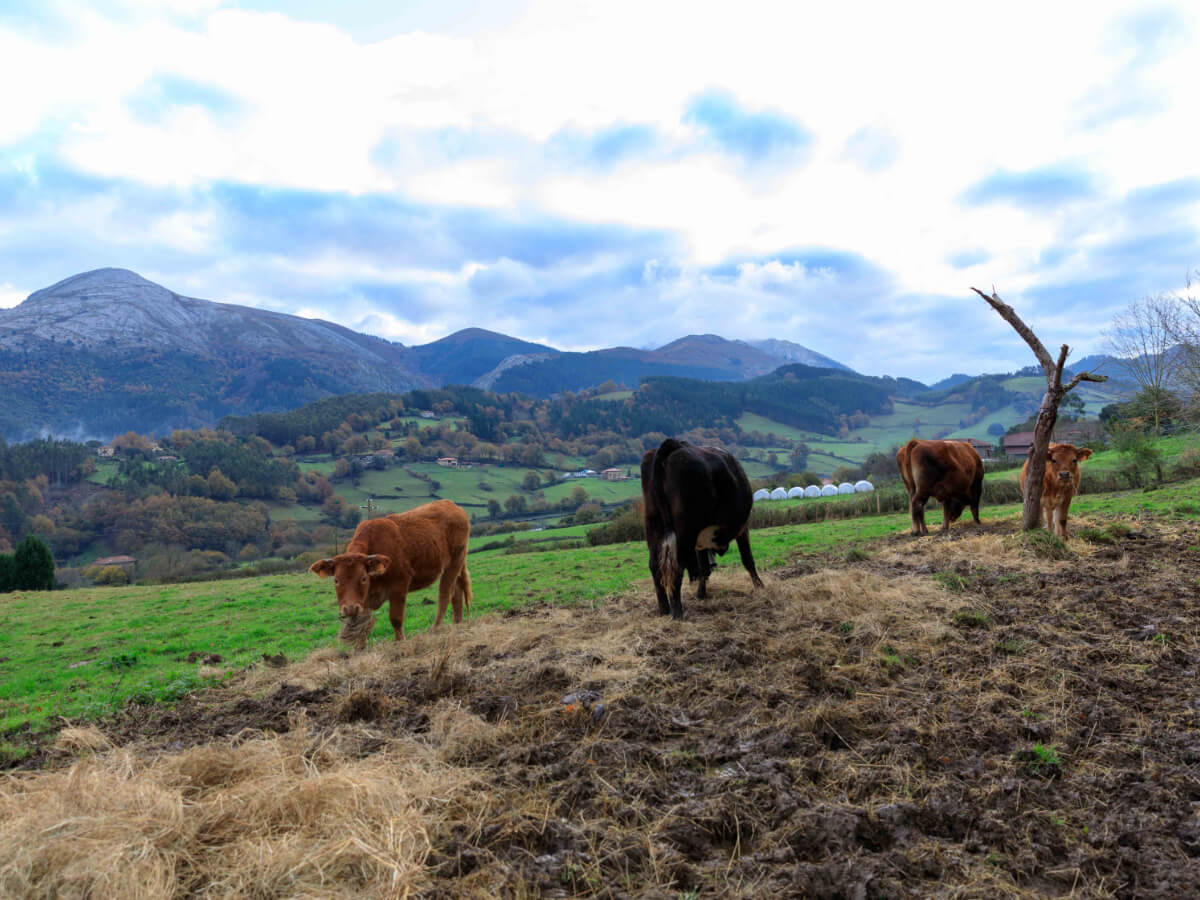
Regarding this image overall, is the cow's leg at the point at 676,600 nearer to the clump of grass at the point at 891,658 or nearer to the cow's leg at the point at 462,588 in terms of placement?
the clump of grass at the point at 891,658

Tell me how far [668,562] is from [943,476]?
34.2 feet

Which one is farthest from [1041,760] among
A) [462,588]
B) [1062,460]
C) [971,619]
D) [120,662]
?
[120,662]

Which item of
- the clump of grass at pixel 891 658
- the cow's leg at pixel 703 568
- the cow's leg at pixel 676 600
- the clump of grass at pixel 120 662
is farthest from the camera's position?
the clump of grass at pixel 120 662

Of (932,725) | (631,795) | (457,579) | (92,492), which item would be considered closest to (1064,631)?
(932,725)

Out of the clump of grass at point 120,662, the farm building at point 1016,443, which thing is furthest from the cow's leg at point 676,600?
the farm building at point 1016,443

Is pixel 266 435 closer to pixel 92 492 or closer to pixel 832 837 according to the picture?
pixel 92 492

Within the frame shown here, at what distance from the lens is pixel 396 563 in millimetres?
8711

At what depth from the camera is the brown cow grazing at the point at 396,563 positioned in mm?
7980

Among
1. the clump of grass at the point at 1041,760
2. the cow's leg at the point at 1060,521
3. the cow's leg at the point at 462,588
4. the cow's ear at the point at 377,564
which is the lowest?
the cow's leg at the point at 462,588

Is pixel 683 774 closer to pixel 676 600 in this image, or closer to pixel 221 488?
pixel 676 600

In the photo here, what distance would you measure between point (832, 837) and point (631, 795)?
3.50 ft

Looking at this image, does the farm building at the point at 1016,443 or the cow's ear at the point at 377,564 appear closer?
the cow's ear at the point at 377,564

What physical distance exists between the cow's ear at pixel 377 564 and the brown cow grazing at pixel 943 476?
1227cm

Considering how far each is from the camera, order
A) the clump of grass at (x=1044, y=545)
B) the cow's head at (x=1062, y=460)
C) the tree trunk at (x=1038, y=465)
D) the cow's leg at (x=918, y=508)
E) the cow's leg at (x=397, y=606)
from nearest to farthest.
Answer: the cow's leg at (x=397, y=606)
the clump of grass at (x=1044, y=545)
the tree trunk at (x=1038, y=465)
the cow's head at (x=1062, y=460)
the cow's leg at (x=918, y=508)
